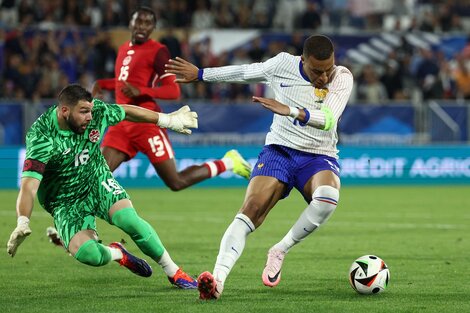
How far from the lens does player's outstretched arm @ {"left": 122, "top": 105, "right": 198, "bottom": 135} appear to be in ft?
30.1

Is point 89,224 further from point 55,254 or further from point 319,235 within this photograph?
point 319,235

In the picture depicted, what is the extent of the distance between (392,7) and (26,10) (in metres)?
10.6

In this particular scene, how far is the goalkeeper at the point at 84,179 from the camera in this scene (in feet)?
28.3

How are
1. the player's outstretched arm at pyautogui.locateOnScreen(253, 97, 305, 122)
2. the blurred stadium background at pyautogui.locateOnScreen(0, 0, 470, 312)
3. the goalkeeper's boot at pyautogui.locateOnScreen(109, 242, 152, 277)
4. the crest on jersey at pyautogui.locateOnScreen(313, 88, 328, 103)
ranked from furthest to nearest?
1. the blurred stadium background at pyautogui.locateOnScreen(0, 0, 470, 312)
2. the crest on jersey at pyautogui.locateOnScreen(313, 88, 328, 103)
3. the goalkeeper's boot at pyautogui.locateOnScreen(109, 242, 152, 277)
4. the player's outstretched arm at pyautogui.locateOnScreen(253, 97, 305, 122)

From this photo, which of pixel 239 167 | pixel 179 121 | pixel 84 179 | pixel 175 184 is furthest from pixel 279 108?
pixel 239 167

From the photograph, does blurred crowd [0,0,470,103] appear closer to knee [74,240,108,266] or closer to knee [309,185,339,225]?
knee [309,185,339,225]

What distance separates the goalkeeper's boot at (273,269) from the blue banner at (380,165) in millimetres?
13600

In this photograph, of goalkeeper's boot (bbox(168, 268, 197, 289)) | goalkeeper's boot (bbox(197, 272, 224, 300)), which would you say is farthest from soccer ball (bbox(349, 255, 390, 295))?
goalkeeper's boot (bbox(168, 268, 197, 289))

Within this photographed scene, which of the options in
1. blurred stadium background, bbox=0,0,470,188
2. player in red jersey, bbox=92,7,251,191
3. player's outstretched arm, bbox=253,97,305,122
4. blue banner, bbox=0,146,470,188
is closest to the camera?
player's outstretched arm, bbox=253,97,305,122

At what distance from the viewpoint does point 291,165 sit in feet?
30.5

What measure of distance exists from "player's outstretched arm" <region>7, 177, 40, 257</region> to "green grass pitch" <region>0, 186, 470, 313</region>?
50 centimetres

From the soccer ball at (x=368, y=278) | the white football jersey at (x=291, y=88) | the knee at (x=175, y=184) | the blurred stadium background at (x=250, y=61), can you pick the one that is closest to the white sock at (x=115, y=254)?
the white football jersey at (x=291, y=88)

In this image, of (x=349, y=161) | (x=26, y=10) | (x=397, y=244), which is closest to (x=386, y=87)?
(x=349, y=161)

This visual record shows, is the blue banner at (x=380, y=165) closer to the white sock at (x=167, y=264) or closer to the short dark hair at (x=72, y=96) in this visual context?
the white sock at (x=167, y=264)
